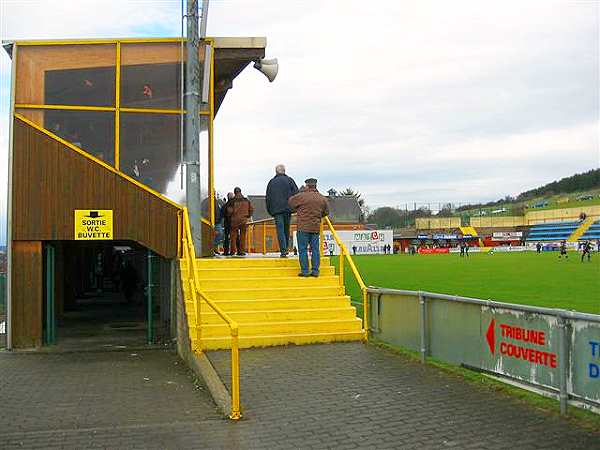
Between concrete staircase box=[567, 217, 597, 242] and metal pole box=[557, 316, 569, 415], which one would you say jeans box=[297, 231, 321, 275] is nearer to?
metal pole box=[557, 316, 569, 415]

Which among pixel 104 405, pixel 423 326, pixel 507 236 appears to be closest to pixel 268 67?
pixel 423 326

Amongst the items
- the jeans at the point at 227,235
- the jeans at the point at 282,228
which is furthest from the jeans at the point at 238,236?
the jeans at the point at 282,228

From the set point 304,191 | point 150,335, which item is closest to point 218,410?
point 304,191

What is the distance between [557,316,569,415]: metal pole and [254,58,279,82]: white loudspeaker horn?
9686 millimetres

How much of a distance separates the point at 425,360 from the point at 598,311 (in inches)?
328

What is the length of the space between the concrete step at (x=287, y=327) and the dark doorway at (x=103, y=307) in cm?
404

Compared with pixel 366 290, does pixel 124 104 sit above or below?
above

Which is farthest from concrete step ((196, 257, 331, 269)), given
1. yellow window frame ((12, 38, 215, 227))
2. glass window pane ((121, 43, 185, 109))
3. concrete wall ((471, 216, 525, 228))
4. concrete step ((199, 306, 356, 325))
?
concrete wall ((471, 216, 525, 228))

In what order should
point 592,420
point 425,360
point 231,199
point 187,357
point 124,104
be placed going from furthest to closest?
point 231,199 < point 124,104 < point 187,357 < point 425,360 < point 592,420

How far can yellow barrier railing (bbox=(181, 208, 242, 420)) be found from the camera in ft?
20.3

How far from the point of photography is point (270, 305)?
33.9 feet

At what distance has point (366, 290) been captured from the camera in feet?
33.6

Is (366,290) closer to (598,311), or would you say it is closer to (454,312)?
(454,312)

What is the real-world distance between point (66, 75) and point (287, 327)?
7338 millimetres
